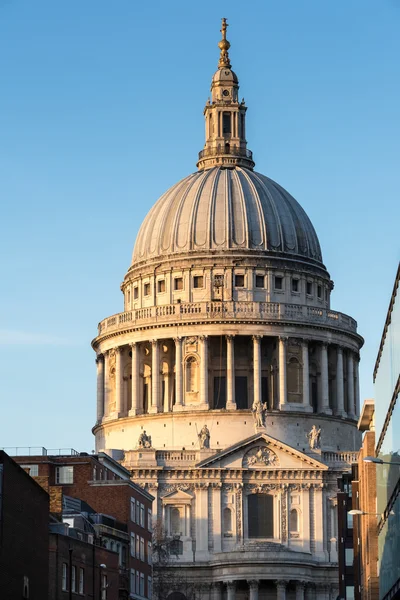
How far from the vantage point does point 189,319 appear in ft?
521

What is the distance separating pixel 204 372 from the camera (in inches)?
6196

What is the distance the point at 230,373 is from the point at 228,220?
605 inches

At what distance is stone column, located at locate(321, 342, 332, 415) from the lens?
160m

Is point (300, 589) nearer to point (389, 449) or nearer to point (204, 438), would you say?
point (204, 438)

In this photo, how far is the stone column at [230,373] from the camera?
511ft

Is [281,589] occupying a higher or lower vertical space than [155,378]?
lower

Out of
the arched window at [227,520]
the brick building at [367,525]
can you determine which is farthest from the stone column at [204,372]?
the brick building at [367,525]

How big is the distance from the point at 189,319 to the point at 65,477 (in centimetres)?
5279

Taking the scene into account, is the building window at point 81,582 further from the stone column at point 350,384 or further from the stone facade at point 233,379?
the stone column at point 350,384

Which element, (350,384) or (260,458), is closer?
(260,458)

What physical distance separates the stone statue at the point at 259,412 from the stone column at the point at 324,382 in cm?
860

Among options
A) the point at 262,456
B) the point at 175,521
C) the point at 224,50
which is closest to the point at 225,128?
the point at 224,50

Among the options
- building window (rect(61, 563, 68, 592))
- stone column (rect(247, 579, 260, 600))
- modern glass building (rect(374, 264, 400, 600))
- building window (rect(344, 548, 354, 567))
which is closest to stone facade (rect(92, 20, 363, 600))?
stone column (rect(247, 579, 260, 600))

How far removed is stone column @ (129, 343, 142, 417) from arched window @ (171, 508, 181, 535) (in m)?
15.8
